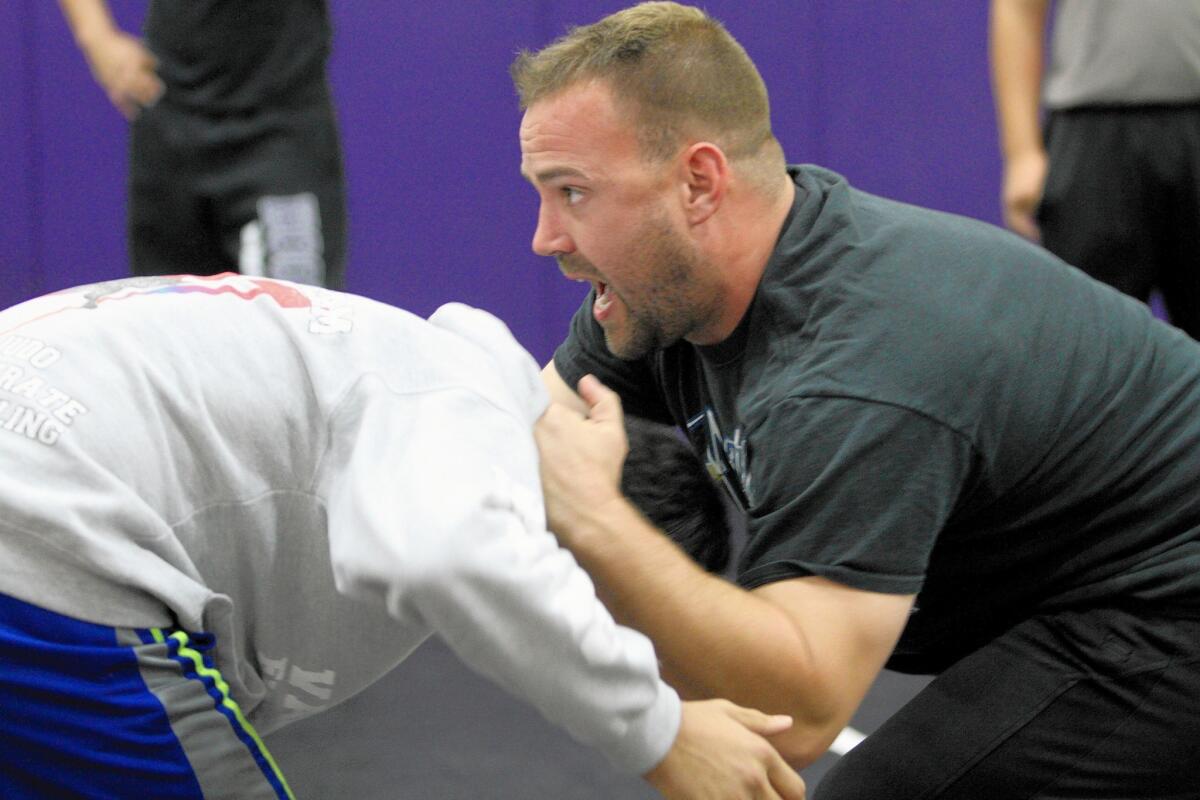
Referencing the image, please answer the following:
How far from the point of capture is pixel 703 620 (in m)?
1.57

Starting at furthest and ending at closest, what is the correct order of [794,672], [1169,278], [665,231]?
[1169,278]
[665,231]
[794,672]

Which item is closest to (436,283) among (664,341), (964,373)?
(664,341)

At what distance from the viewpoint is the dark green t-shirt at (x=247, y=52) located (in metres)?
2.94

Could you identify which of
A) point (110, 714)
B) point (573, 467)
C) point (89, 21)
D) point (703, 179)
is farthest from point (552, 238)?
point (89, 21)

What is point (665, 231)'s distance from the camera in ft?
6.05

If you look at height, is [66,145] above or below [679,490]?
below

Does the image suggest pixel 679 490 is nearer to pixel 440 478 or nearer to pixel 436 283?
pixel 440 478

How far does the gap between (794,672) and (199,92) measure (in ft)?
6.23

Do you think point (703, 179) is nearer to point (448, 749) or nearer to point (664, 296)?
point (664, 296)

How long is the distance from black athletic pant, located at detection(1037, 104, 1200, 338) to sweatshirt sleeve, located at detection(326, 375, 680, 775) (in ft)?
5.14

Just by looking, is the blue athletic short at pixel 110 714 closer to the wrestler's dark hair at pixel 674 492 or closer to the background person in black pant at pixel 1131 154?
the wrestler's dark hair at pixel 674 492

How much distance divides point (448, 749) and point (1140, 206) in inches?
58.4

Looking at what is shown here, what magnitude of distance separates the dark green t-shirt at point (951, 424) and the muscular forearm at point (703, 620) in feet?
0.26

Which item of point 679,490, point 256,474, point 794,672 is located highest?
point 256,474
